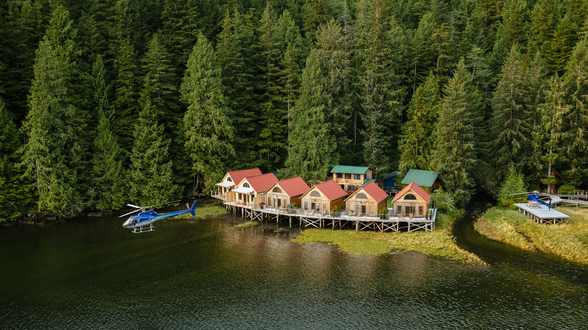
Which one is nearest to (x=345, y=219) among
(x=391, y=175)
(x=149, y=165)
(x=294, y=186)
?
(x=294, y=186)

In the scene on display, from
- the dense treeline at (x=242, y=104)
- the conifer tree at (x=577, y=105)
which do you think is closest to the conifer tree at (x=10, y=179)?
the dense treeline at (x=242, y=104)

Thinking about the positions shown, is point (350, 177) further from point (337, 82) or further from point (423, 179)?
point (337, 82)

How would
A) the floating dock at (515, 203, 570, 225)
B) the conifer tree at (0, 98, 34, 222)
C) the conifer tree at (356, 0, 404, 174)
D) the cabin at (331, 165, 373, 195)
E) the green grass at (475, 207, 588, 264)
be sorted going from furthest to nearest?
the conifer tree at (356, 0, 404, 174) < the cabin at (331, 165, 373, 195) < the conifer tree at (0, 98, 34, 222) < the floating dock at (515, 203, 570, 225) < the green grass at (475, 207, 588, 264)

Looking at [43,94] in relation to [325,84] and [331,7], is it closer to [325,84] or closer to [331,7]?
[325,84]

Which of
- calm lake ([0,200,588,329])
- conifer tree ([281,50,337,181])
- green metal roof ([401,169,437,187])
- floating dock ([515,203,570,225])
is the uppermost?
conifer tree ([281,50,337,181])

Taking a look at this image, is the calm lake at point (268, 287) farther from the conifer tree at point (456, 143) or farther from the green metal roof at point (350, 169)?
the green metal roof at point (350, 169)

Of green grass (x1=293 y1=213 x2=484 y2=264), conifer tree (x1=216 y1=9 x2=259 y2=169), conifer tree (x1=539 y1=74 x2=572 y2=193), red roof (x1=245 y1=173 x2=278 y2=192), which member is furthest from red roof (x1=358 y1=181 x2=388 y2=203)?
conifer tree (x1=539 y1=74 x2=572 y2=193)

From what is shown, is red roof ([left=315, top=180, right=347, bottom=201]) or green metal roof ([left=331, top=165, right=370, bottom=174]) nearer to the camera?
red roof ([left=315, top=180, right=347, bottom=201])

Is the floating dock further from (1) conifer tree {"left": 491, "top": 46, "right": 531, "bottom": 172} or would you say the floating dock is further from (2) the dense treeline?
(1) conifer tree {"left": 491, "top": 46, "right": 531, "bottom": 172}

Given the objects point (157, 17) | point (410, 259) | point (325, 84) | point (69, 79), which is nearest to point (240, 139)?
point (325, 84)
